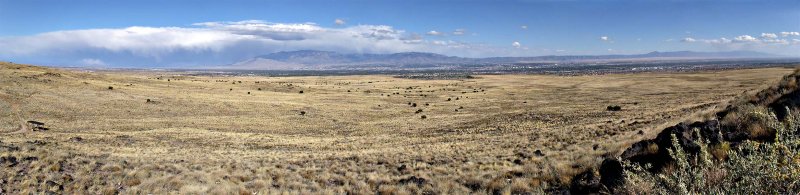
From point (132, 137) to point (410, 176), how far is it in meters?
20.2

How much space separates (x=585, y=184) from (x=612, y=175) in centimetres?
102

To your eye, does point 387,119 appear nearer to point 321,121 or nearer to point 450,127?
point 321,121

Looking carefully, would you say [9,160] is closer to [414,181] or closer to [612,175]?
[414,181]

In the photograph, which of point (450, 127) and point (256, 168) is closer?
point (256, 168)

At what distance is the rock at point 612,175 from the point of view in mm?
8828

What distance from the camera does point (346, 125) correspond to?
4075cm

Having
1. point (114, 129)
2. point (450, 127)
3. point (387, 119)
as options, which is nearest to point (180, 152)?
point (114, 129)

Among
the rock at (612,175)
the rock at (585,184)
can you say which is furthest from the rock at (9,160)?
the rock at (612,175)

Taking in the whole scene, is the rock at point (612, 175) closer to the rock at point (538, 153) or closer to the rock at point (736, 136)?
the rock at point (736, 136)

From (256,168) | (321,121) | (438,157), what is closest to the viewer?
(256,168)

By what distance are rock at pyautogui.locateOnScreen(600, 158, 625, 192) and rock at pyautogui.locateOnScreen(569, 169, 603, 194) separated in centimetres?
19

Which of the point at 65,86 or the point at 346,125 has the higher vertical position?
the point at 65,86

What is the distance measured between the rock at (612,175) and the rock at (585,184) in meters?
0.19

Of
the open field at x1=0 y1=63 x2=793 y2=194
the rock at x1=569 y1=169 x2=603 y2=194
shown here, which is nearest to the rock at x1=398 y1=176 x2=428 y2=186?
the open field at x1=0 y1=63 x2=793 y2=194
